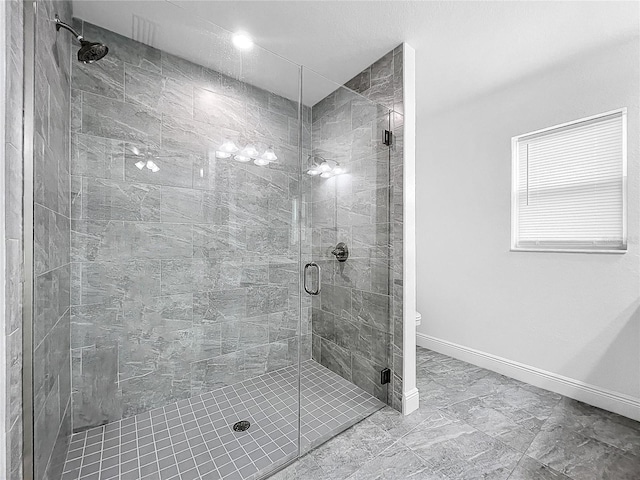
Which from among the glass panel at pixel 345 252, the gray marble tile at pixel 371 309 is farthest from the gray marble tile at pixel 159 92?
the gray marble tile at pixel 371 309

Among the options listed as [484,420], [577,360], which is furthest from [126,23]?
[577,360]

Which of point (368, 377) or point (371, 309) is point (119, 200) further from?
point (368, 377)

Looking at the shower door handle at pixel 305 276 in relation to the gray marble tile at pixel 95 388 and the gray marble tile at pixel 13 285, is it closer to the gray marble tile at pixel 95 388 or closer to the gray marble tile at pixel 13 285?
the gray marble tile at pixel 95 388

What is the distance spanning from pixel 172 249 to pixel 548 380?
9.85 ft

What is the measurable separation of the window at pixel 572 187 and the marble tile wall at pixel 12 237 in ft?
10.4

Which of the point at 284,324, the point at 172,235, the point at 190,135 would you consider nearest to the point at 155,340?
the point at 172,235

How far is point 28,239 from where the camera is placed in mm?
934

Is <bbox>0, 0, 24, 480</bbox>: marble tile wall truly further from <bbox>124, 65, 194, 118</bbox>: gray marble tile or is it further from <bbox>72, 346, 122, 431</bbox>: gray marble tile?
<bbox>72, 346, 122, 431</bbox>: gray marble tile

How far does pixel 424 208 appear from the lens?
3404 millimetres

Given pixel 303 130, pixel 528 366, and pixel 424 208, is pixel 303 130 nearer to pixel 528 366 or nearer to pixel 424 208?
pixel 424 208

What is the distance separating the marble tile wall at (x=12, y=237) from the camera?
2.58 feet

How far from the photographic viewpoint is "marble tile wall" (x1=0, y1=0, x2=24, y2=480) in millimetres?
787

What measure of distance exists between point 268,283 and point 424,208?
7.38 ft

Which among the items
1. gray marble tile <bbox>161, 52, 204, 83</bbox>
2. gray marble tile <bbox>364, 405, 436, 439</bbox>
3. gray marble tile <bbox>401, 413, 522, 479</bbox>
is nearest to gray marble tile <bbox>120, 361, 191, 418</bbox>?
gray marble tile <bbox>364, 405, 436, 439</bbox>
